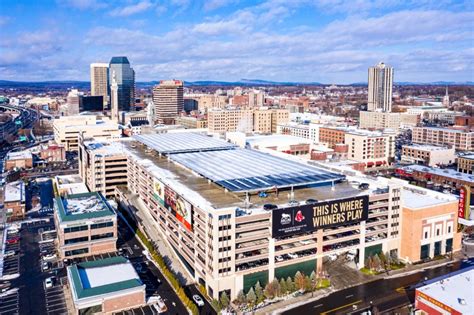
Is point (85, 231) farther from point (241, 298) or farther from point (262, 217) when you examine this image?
point (262, 217)

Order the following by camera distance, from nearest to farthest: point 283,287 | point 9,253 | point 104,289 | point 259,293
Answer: point 104,289
point 259,293
point 283,287
point 9,253

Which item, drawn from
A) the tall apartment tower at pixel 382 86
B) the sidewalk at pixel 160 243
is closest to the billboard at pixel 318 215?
the sidewalk at pixel 160 243

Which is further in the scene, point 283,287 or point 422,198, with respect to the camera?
point 422,198

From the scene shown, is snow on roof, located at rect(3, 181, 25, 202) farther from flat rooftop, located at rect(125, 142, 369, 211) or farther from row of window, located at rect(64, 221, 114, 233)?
flat rooftop, located at rect(125, 142, 369, 211)

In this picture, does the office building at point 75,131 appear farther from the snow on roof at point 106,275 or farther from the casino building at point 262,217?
the snow on roof at point 106,275

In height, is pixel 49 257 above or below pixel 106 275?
below

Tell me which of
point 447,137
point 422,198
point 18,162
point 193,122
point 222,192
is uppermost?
point 193,122

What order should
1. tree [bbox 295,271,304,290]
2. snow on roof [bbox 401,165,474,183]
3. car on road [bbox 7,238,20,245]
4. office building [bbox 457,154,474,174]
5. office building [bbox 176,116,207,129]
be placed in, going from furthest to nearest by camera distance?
1. office building [bbox 176,116,207,129]
2. office building [bbox 457,154,474,174]
3. snow on roof [bbox 401,165,474,183]
4. car on road [bbox 7,238,20,245]
5. tree [bbox 295,271,304,290]

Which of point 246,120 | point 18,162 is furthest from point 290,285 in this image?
point 246,120

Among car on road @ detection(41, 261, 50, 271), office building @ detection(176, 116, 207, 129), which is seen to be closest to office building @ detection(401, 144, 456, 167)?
office building @ detection(176, 116, 207, 129)
